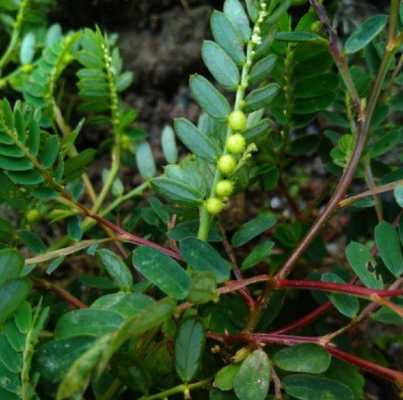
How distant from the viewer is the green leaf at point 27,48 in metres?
1.28

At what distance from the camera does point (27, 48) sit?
128 centimetres

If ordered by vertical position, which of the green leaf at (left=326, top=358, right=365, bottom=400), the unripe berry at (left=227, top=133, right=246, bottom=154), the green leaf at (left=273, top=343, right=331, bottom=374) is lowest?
the green leaf at (left=326, top=358, right=365, bottom=400)

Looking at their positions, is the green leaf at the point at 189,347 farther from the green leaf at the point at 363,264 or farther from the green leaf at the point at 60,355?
the green leaf at the point at 363,264

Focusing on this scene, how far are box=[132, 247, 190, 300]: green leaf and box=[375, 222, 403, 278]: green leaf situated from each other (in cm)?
28

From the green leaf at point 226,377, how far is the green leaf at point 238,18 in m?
0.43

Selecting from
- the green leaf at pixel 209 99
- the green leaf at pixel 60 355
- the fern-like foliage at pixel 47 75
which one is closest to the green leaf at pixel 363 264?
the green leaf at pixel 209 99

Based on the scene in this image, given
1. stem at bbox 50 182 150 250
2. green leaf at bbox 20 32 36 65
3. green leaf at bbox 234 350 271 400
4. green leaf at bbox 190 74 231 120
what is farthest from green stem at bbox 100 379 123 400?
green leaf at bbox 20 32 36 65

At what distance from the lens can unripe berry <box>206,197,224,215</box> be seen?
84cm

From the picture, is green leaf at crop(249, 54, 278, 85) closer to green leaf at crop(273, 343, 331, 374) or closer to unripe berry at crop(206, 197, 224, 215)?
unripe berry at crop(206, 197, 224, 215)

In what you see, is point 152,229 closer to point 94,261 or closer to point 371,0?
point 94,261

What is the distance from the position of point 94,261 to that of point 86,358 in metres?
0.84

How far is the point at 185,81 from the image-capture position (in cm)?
156

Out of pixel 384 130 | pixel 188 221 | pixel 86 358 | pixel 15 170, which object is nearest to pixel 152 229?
pixel 188 221

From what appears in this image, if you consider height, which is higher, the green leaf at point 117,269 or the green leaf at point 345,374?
the green leaf at point 117,269
